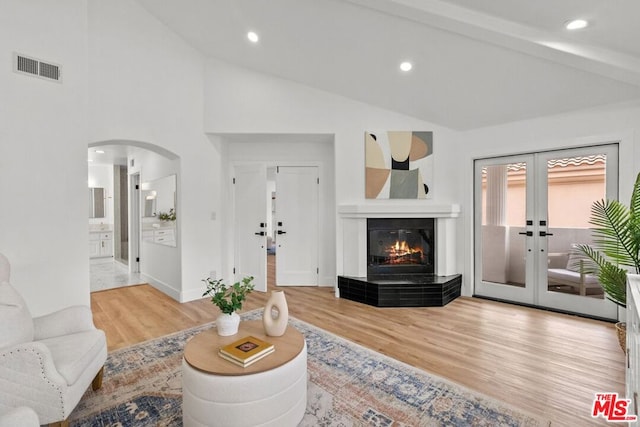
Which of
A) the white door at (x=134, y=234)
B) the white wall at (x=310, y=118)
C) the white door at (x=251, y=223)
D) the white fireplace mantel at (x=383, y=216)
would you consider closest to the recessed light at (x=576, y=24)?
the white wall at (x=310, y=118)

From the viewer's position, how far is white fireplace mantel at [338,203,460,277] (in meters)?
4.52

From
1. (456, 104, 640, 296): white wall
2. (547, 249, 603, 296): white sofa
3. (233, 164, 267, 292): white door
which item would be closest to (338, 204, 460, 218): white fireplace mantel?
(456, 104, 640, 296): white wall

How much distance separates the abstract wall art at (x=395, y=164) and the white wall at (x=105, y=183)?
7.43 metres

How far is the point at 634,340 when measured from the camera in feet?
5.40

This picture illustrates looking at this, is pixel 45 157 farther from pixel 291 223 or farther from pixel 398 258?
pixel 398 258

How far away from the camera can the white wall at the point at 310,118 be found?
4699mm

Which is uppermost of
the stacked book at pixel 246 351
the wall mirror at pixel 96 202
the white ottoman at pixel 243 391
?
the wall mirror at pixel 96 202

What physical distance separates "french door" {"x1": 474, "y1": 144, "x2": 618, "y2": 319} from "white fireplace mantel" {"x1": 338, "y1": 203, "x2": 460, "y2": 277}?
412 millimetres

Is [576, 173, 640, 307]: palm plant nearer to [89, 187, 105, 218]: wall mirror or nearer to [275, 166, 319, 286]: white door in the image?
[275, 166, 319, 286]: white door

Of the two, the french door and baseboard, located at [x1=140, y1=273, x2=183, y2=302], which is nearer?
the french door

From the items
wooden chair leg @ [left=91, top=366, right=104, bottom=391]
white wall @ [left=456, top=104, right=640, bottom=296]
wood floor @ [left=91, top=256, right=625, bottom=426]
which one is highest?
white wall @ [left=456, top=104, right=640, bottom=296]

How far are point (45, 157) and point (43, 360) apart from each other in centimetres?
210

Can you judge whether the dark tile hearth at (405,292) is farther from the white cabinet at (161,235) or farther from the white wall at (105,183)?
the white wall at (105,183)

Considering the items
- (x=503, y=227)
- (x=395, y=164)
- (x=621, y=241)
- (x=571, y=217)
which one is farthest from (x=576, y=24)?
(x=503, y=227)
